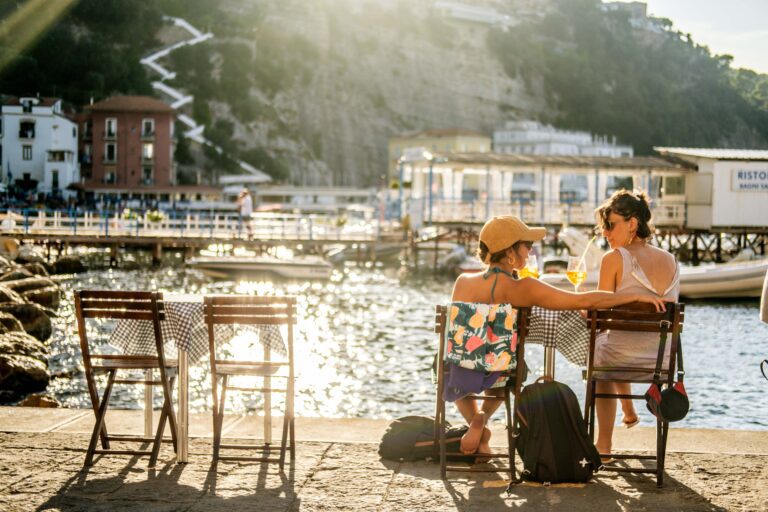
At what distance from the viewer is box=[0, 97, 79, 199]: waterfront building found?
86.0 m

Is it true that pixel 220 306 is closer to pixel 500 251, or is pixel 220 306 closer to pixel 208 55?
pixel 500 251

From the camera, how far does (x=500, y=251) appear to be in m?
6.67

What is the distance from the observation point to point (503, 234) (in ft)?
21.8

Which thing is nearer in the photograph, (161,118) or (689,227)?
(689,227)

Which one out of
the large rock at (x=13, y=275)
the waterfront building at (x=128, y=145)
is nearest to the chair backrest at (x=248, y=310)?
the large rock at (x=13, y=275)

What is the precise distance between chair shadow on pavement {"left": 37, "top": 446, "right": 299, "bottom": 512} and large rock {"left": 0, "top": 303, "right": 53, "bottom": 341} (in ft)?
53.6

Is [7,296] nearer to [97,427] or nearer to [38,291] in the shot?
[38,291]

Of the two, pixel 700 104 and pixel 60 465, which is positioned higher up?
pixel 700 104

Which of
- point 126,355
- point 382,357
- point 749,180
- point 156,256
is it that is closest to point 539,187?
point 749,180

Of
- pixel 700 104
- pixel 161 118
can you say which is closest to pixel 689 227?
pixel 161 118

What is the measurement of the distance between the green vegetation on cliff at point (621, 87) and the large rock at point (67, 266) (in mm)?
125320

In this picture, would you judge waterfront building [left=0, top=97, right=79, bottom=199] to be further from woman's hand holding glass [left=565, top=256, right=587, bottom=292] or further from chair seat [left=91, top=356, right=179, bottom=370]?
woman's hand holding glass [left=565, top=256, right=587, bottom=292]

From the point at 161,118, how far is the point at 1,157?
14.3m

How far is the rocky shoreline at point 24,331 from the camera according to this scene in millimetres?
15898
